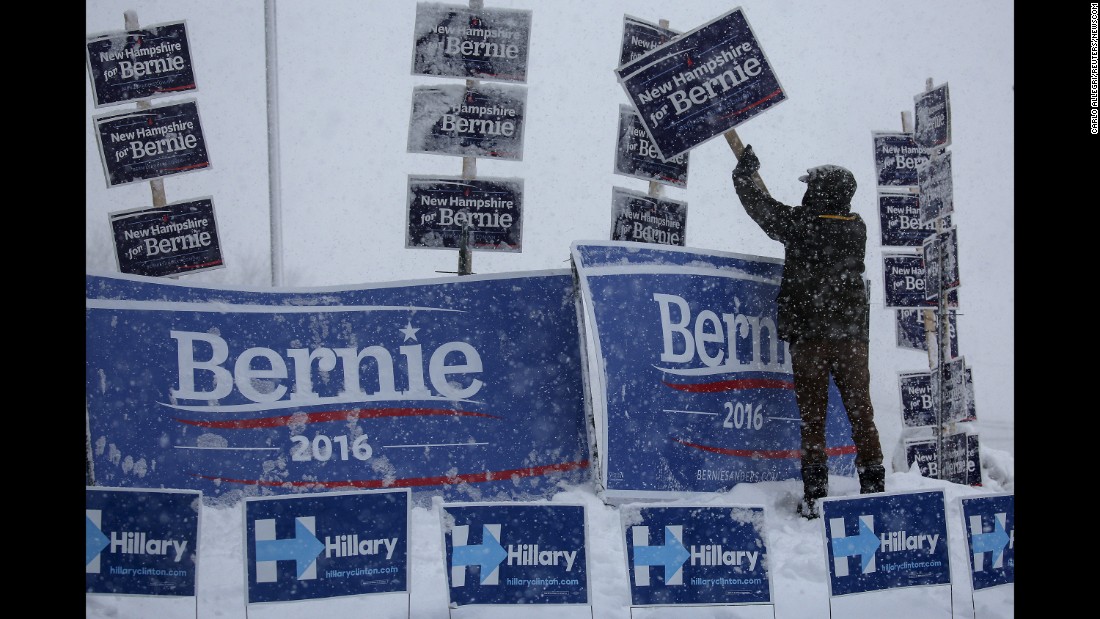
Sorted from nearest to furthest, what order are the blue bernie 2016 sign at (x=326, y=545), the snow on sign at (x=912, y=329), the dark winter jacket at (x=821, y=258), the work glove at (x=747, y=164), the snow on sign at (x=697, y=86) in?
1. the blue bernie 2016 sign at (x=326, y=545)
2. the dark winter jacket at (x=821, y=258)
3. the work glove at (x=747, y=164)
4. the snow on sign at (x=697, y=86)
5. the snow on sign at (x=912, y=329)

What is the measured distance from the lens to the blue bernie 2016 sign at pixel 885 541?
3.28 metres

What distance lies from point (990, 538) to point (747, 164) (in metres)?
2.12

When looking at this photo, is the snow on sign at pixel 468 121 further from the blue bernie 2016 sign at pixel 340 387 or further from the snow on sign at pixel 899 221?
the snow on sign at pixel 899 221

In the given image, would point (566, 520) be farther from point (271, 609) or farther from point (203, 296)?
point (203, 296)

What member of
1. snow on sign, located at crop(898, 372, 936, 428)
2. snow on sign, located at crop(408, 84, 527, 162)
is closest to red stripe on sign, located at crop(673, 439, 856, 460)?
snow on sign, located at crop(408, 84, 527, 162)

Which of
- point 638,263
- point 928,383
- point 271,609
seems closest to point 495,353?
point 638,263

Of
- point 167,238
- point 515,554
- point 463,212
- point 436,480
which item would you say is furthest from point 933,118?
point 167,238

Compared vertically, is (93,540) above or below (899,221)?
below

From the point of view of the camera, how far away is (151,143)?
516cm

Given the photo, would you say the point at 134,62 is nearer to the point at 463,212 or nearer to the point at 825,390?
the point at 463,212

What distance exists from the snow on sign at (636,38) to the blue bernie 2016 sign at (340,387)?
154 cm

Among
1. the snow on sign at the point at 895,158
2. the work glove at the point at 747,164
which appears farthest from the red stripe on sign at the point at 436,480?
the snow on sign at the point at 895,158

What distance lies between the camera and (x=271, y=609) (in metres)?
3.24
